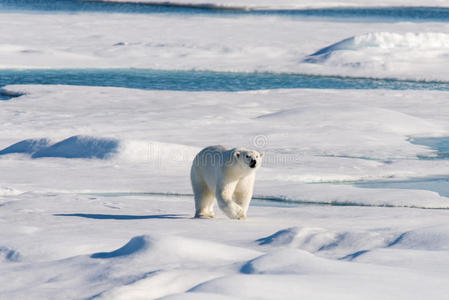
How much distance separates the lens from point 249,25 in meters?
29.2

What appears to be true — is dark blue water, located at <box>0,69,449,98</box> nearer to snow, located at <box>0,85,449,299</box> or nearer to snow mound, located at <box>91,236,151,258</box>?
snow, located at <box>0,85,449,299</box>

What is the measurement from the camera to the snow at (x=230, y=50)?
2006 cm

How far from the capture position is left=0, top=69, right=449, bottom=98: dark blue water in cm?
1758

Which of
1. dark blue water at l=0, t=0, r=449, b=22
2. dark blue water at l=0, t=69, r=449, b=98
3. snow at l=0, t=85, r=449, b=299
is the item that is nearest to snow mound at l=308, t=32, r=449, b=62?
dark blue water at l=0, t=69, r=449, b=98

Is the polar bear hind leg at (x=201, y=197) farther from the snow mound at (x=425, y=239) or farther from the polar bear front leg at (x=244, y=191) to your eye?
the snow mound at (x=425, y=239)

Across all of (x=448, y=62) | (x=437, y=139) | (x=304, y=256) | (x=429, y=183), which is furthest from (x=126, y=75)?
(x=304, y=256)

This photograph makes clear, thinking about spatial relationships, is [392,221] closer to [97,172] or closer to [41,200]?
[41,200]

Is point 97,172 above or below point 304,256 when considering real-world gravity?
below

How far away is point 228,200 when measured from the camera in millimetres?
5398

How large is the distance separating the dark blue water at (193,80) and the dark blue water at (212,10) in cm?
1705

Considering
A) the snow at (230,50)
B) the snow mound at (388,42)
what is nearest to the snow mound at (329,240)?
the snow at (230,50)

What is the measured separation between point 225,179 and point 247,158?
0.26 meters

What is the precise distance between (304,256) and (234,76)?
15.6m

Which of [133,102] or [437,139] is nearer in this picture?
[437,139]
